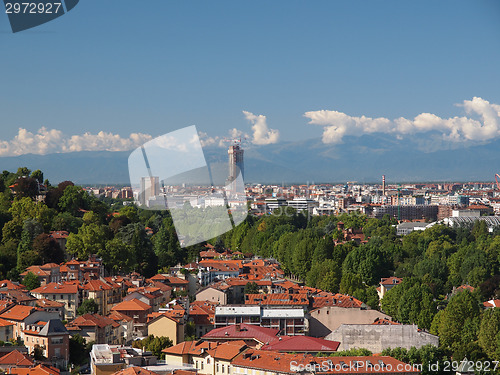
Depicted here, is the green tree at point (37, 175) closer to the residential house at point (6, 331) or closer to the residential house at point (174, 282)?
the residential house at point (174, 282)

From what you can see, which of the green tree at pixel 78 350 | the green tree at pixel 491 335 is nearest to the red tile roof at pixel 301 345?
the green tree at pixel 491 335

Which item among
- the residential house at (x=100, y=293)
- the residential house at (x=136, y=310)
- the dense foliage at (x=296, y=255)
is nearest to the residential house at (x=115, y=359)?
the residential house at (x=136, y=310)

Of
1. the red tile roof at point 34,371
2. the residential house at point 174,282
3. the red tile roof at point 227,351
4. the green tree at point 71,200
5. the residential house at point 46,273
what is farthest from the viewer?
the green tree at point 71,200

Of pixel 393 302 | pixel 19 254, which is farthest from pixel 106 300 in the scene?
pixel 393 302

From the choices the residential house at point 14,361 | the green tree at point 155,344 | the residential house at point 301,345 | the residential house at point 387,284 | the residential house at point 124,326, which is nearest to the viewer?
the residential house at point 14,361

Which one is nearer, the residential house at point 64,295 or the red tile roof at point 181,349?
the red tile roof at point 181,349

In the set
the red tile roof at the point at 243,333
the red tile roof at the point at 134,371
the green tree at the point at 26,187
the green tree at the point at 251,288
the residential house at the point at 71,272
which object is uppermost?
the green tree at the point at 26,187

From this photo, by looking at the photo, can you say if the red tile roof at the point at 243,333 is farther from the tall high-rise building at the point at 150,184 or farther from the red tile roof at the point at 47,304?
the red tile roof at the point at 47,304

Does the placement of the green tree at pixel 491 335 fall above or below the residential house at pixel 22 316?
below

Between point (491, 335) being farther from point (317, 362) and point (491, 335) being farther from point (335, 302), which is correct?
point (317, 362)

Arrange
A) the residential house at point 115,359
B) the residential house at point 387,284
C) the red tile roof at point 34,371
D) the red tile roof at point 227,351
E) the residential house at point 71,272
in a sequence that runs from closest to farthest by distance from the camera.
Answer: the red tile roof at point 34,371 < the residential house at point 115,359 < the red tile roof at point 227,351 < the residential house at point 71,272 < the residential house at point 387,284

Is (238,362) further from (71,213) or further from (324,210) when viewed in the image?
(324,210)
